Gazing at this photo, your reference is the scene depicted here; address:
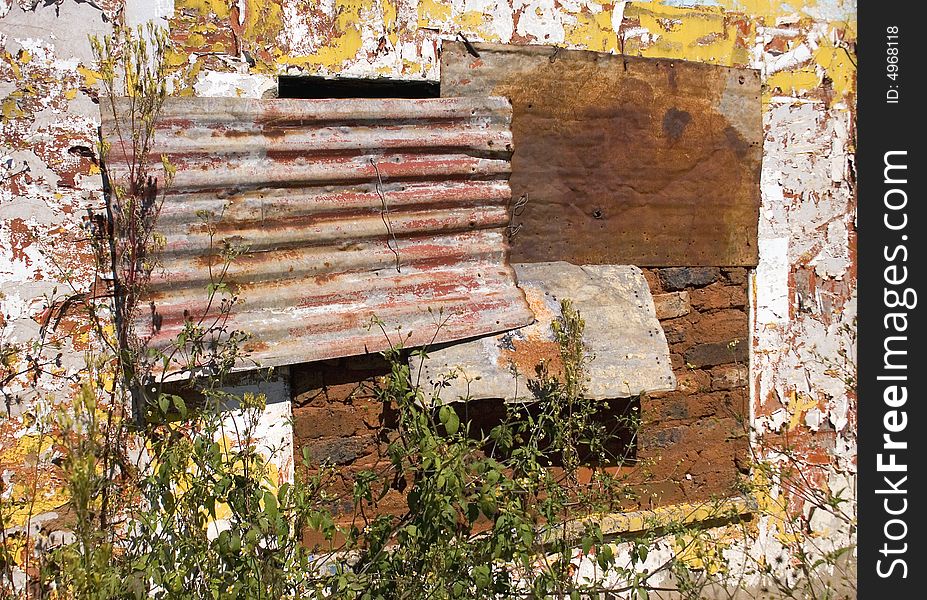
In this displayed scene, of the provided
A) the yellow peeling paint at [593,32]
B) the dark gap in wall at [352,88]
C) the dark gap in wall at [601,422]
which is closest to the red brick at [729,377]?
the dark gap in wall at [601,422]

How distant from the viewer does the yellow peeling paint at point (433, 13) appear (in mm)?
3205

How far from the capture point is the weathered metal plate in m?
3.13

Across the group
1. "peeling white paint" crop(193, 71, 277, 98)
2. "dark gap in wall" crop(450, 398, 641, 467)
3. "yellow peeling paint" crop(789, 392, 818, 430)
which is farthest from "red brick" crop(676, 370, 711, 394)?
"peeling white paint" crop(193, 71, 277, 98)

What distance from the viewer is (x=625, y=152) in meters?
3.57

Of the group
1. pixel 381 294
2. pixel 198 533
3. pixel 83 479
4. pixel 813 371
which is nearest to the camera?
pixel 83 479

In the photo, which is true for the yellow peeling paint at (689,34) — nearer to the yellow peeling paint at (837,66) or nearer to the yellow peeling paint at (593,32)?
the yellow peeling paint at (593,32)

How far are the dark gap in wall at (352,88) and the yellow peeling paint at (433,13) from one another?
25 centimetres

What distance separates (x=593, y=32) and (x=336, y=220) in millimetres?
1524

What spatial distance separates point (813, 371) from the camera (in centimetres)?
405

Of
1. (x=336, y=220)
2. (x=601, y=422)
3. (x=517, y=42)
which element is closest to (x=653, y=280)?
(x=601, y=422)

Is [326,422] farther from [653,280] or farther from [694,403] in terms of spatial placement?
[694,403]

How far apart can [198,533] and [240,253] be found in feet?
3.42

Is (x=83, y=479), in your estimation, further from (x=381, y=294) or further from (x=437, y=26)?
(x=437, y=26)
